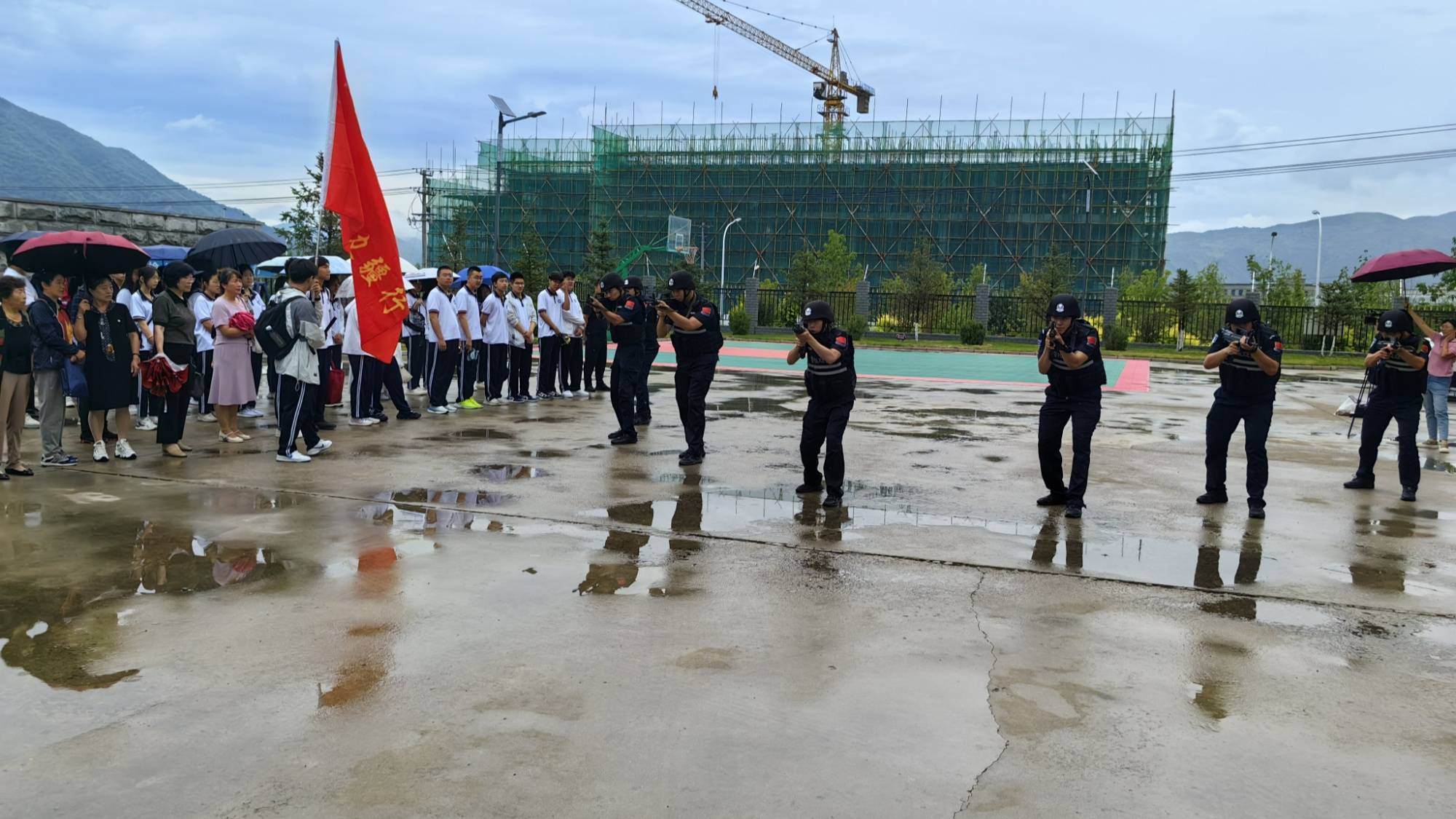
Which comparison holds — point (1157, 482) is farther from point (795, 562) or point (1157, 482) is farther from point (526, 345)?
point (526, 345)

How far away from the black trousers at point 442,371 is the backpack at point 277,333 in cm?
359

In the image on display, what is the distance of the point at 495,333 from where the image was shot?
47.3ft

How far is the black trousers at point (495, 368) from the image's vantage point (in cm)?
1466

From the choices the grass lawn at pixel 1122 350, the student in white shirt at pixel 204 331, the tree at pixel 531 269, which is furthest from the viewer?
the tree at pixel 531 269

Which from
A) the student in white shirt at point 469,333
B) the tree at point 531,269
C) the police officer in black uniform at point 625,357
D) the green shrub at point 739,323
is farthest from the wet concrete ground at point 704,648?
the tree at point 531,269

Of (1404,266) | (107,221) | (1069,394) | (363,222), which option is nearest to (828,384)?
(1069,394)

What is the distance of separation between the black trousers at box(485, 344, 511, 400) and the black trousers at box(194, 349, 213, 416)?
3468 millimetres

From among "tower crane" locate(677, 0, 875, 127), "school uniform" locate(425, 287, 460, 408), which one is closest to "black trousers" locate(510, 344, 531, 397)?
"school uniform" locate(425, 287, 460, 408)

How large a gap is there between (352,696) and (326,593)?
5.02 feet

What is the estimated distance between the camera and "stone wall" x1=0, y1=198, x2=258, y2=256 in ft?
53.4

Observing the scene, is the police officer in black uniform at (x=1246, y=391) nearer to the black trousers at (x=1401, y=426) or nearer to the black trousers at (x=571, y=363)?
the black trousers at (x=1401, y=426)

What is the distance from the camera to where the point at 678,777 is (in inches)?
142

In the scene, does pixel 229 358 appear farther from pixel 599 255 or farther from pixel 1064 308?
pixel 599 255

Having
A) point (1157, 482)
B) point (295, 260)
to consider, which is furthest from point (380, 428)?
point (1157, 482)
